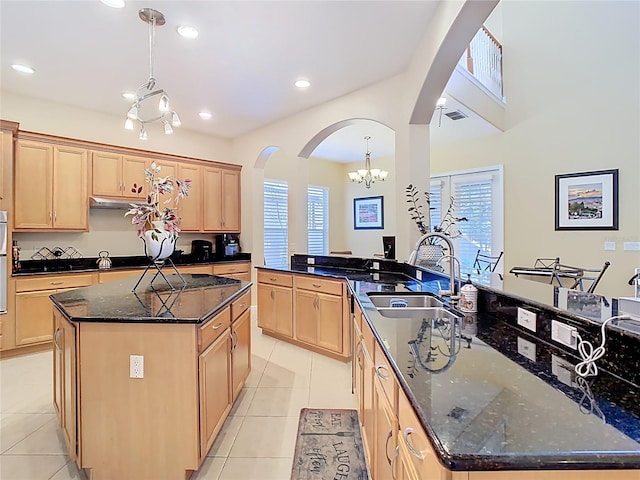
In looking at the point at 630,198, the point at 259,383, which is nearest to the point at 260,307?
the point at 259,383

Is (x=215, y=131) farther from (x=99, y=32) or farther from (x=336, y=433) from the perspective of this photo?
(x=336, y=433)

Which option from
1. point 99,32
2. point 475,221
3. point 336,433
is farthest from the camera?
point 475,221

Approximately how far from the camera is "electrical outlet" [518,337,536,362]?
46.4 inches

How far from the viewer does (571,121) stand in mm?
4832

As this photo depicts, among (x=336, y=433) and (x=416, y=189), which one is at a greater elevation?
(x=416, y=189)

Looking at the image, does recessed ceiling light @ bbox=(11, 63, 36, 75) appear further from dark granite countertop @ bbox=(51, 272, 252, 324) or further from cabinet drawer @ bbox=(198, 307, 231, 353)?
cabinet drawer @ bbox=(198, 307, 231, 353)

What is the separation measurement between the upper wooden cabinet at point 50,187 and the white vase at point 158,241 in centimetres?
251

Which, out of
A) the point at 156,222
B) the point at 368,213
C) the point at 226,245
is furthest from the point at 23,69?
the point at 368,213

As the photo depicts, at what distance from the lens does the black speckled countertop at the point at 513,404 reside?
0.65m

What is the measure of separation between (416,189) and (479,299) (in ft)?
5.52

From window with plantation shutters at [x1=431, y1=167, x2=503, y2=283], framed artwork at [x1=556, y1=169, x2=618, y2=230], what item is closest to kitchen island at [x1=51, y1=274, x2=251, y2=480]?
window with plantation shutters at [x1=431, y1=167, x2=503, y2=283]

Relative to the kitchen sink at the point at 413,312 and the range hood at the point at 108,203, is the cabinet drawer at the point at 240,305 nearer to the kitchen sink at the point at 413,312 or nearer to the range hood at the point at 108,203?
the kitchen sink at the point at 413,312

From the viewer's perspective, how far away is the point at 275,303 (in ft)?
13.5

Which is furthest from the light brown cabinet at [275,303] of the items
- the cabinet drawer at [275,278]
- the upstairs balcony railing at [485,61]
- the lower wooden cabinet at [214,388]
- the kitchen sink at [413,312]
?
the upstairs balcony railing at [485,61]
